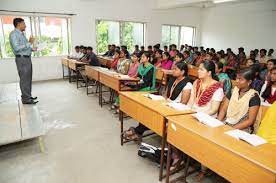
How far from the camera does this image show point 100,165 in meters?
2.54

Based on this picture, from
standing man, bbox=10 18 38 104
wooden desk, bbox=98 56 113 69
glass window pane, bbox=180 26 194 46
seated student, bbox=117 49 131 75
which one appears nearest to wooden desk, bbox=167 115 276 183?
standing man, bbox=10 18 38 104

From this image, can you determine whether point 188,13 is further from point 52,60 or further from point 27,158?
point 27,158

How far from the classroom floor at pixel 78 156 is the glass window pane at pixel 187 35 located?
Answer: 7.47 m

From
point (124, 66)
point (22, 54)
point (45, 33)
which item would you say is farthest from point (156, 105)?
point (45, 33)

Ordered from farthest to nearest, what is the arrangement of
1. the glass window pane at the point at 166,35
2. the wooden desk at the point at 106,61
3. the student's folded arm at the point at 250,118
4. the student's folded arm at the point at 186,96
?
1. the glass window pane at the point at 166,35
2. the wooden desk at the point at 106,61
3. the student's folded arm at the point at 186,96
4. the student's folded arm at the point at 250,118

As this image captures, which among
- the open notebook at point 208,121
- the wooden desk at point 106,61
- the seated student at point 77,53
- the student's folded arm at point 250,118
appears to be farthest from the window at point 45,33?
the student's folded arm at point 250,118

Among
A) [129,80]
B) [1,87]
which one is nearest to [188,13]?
[129,80]

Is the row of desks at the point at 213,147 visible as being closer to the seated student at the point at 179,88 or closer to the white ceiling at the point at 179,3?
the seated student at the point at 179,88

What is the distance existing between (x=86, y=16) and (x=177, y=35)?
4.53 m

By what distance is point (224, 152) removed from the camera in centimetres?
149

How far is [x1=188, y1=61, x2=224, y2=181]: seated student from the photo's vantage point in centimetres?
234

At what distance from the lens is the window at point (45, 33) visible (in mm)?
6508

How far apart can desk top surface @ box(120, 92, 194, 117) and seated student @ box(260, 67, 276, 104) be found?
5.55ft

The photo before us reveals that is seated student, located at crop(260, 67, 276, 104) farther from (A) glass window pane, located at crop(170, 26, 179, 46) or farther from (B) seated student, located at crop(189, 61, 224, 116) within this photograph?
(A) glass window pane, located at crop(170, 26, 179, 46)
